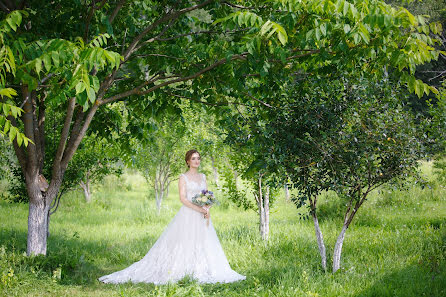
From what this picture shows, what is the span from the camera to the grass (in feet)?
21.3

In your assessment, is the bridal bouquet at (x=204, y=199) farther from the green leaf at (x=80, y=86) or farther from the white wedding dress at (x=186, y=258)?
the green leaf at (x=80, y=86)

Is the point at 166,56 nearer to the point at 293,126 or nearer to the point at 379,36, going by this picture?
the point at 293,126

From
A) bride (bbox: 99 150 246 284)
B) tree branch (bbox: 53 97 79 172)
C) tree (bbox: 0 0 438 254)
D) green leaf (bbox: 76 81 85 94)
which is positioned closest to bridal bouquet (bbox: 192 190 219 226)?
bride (bbox: 99 150 246 284)

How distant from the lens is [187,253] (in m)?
7.55

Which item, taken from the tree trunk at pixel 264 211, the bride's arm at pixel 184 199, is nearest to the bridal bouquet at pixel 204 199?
the bride's arm at pixel 184 199

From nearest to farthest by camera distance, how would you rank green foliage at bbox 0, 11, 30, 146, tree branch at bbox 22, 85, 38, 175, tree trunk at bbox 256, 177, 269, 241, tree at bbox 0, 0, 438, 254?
green foliage at bbox 0, 11, 30, 146, tree at bbox 0, 0, 438, 254, tree branch at bbox 22, 85, 38, 175, tree trunk at bbox 256, 177, 269, 241

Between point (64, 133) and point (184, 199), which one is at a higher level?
point (64, 133)

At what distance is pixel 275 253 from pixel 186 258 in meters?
2.33

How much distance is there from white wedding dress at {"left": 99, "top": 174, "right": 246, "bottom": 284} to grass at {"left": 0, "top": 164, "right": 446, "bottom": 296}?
12.5 inches

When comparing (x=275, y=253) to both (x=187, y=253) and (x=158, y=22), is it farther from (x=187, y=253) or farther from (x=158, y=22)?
(x=158, y=22)

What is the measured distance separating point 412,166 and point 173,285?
4015mm

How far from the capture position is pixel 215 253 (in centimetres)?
764

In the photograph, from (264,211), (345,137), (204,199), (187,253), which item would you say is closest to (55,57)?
(204,199)

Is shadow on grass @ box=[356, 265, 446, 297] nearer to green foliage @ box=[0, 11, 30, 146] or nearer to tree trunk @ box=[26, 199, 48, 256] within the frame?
green foliage @ box=[0, 11, 30, 146]
